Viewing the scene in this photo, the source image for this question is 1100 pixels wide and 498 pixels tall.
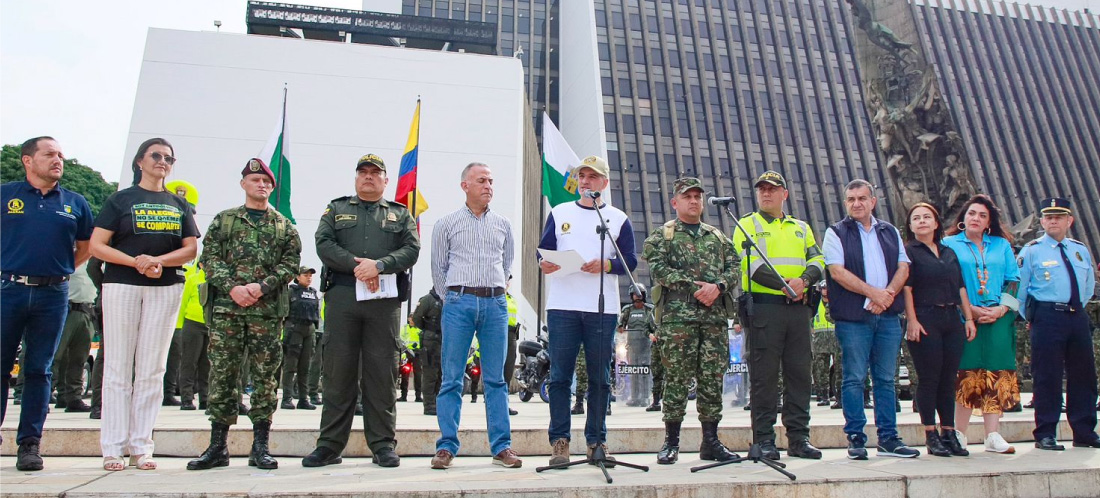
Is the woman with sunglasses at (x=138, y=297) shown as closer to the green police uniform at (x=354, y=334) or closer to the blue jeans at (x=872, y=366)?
the green police uniform at (x=354, y=334)

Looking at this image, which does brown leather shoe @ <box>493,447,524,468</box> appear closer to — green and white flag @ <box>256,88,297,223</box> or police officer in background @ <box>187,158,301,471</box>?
police officer in background @ <box>187,158,301,471</box>

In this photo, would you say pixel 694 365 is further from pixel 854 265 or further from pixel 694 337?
pixel 854 265

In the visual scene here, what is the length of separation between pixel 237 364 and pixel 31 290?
1.24 metres

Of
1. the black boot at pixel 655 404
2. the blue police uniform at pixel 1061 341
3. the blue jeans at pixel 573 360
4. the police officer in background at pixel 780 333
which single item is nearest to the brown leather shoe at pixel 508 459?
the blue jeans at pixel 573 360

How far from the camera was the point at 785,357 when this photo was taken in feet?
16.8

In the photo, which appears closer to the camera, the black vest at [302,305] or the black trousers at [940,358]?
the black trousers at [940,358]

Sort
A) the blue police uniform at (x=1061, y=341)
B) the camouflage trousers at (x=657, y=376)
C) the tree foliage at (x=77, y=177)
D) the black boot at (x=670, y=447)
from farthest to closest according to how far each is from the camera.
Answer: the tree foliage at (x=77, y=177) < the camouflage trousers at (x=657, y=376) < the blue police uniform at (x=1061, y=341) < the black boot at (x=670, y=447)

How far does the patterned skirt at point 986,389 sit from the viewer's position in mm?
5516

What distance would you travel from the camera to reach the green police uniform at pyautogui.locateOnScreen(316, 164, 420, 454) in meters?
4.62

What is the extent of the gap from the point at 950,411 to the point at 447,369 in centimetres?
366

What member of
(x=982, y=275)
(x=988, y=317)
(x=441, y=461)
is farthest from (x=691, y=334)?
(x=982, y=275)

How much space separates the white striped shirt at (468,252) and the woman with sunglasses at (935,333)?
9.98 feet

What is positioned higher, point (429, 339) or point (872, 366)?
point (429, 339)

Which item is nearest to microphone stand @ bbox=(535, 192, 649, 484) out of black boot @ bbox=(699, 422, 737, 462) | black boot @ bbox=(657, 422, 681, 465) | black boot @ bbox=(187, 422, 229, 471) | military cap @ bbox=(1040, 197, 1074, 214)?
black boot @ bbox=(657, 422, 681, 465)
